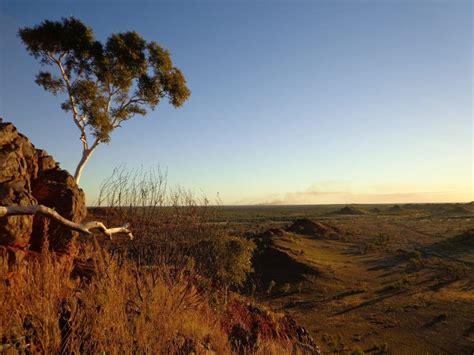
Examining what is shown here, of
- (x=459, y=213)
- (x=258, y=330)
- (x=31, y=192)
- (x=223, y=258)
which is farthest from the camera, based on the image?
(x=459, y=213)

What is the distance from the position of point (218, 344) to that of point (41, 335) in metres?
3.04

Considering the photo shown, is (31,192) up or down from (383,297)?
up

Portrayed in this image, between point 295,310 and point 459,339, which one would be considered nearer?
point 459,339

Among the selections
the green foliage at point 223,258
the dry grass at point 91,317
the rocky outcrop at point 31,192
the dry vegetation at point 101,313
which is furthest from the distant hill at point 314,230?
the dry grass at point 91,317

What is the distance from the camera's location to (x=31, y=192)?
827 centimetres

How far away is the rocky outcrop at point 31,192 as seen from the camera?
6883 mm

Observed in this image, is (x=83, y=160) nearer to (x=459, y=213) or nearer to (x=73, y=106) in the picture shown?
(x=73, y=106)

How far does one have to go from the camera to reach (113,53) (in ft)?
55.8

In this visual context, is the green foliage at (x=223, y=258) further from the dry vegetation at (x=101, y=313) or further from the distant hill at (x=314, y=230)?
the distant hill at (x=314, y=230)

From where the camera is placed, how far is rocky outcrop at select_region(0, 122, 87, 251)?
22.6 ft

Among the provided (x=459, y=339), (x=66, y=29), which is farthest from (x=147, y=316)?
(x=66, y=29)

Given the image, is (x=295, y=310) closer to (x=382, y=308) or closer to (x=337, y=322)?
(x=337, y=322)

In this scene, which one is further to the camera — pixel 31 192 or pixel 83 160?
pixel 83 160

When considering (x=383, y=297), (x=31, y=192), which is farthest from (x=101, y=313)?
(x=383, y=297)
